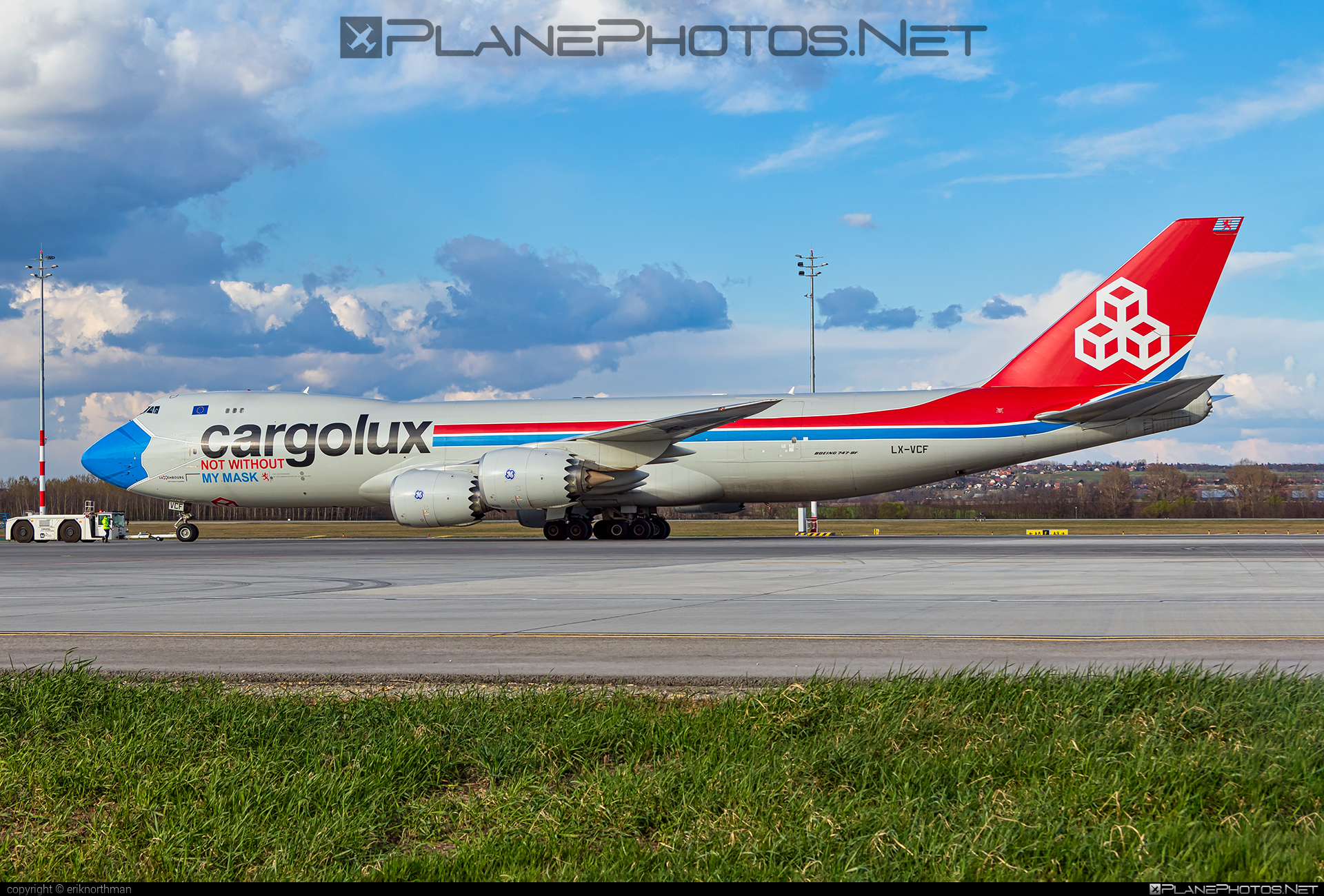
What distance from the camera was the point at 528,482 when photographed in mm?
29062

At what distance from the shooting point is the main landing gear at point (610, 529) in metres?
32.1

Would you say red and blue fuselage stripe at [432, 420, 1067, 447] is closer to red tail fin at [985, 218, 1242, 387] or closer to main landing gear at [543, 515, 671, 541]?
red tail fin at [985, 218, 1242, 387]

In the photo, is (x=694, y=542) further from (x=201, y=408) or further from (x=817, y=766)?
(x=817, y=766)

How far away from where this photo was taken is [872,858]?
4.16m

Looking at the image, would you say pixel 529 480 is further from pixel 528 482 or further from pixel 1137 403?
pixel 1137 403

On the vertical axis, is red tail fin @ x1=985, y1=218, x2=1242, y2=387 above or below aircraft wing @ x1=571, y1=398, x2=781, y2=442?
above

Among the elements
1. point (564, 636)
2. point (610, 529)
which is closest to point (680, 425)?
point (610, 529)

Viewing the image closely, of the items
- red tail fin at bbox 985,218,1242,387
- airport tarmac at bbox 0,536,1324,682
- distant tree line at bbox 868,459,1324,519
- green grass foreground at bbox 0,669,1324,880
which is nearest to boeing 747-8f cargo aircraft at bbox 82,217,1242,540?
red tail fin at bbox 985,218,1242,387

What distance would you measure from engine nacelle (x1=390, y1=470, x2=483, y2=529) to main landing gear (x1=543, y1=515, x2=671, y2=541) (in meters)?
3.26

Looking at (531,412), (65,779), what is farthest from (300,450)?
(65,779)

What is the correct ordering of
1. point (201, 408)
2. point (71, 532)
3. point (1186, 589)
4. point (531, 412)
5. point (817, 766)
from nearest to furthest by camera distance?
point (817, 766) → point (1186, 589) → point (531, 412) → point (201, 408) → point (71, 532)

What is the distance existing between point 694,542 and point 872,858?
83.1 feet

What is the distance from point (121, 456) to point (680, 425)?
65.1 ft

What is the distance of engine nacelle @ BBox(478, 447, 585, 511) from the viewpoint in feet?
95.3
